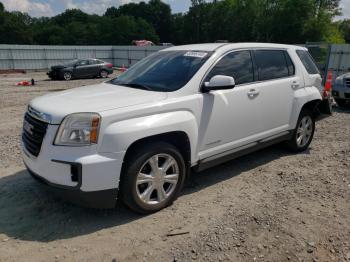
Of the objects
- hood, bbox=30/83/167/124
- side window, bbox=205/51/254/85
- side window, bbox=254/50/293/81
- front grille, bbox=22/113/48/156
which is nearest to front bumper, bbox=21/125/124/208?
front grille, bbox=22/113/48/156

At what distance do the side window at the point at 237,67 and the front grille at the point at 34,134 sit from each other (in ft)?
6.45

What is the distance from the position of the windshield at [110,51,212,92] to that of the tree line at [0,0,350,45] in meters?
58.2

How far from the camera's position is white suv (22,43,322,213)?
323cm

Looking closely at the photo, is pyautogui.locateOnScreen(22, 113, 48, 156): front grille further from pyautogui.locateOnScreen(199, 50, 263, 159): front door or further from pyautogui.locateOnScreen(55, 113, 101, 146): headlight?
pyautogui.locateOnScreen(199, 50, 263, 159): front door

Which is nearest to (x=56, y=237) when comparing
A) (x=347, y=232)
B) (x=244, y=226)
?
(x=244, y=226)

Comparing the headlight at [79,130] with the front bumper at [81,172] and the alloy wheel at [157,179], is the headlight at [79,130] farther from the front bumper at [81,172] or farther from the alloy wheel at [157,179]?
the alloy wheel at [157,179]

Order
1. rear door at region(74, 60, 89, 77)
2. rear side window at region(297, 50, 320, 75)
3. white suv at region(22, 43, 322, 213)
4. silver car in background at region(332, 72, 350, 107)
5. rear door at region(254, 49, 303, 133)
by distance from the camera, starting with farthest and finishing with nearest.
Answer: rear door at region(74, 60, 89, 77)
silver car in background at region(332, 72, 350, 107)
rear side window at region(297, 50, 320, 75)
rear door at region(254, 49, 303, 133)
white suv at region(22, 43, 322, 213)

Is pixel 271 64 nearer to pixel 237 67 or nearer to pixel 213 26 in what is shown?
pixel 237 67

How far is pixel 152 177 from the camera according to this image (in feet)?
11.9

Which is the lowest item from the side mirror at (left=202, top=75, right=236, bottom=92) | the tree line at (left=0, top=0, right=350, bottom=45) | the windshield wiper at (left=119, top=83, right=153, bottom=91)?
the windshield wiper at (left=119, top=83, right=153, bottom=91)

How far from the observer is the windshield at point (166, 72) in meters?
4.02

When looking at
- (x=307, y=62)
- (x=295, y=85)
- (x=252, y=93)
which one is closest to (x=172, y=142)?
(x=252, y=93)

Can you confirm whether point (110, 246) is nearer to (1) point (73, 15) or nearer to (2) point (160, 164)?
(2) point (160, 164)

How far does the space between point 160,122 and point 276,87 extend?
7.32ft
